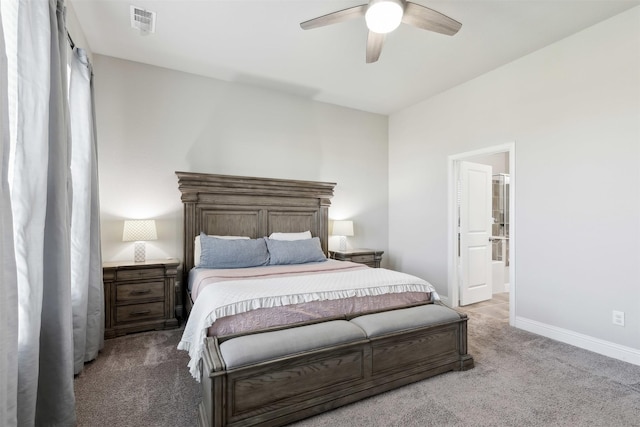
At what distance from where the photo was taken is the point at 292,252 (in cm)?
354

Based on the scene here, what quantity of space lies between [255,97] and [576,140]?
3.60 meters

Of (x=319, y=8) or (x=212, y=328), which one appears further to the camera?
(x=319, y=8)

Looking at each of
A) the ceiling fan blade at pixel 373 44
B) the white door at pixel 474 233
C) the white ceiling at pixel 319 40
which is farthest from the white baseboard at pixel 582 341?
the ceiling fan blade at pixel 373 44

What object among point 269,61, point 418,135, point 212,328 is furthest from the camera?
point 418,135

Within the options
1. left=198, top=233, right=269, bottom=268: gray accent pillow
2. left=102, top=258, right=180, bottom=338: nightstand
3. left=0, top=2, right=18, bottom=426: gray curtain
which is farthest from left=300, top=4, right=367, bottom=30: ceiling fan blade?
left=102, top=258, right=180, bottom=338: nightstand

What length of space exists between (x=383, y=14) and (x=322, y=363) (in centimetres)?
237

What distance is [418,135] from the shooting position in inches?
185

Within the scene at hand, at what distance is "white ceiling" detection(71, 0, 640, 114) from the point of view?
2594 millimetres

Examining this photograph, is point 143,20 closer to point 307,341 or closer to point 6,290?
point 6,290

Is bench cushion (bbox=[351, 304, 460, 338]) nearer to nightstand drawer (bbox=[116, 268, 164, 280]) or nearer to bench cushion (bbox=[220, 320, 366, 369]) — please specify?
bench cushion (bbox=[220, 320, 366, 369])

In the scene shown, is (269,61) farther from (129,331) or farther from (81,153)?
(129,331)

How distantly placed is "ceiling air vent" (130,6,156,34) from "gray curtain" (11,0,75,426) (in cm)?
86

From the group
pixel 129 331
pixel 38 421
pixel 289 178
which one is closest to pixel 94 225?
pixel 129 331

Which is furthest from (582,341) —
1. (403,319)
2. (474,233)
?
(403,319)
